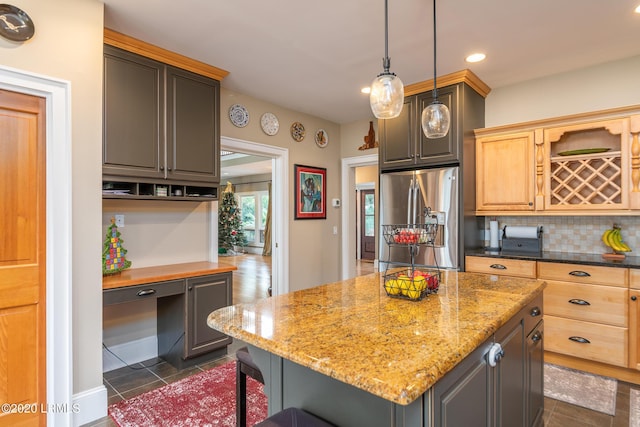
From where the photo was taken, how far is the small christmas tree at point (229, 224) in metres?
10.2

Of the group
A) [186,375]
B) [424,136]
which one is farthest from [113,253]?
[424,136]

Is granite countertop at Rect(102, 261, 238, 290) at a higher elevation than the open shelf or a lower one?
lower

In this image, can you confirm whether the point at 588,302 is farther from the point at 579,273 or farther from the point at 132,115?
the point at 132,115

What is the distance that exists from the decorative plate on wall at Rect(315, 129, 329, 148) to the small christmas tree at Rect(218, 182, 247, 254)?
614 cm

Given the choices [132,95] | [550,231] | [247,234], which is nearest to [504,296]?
[550,231]

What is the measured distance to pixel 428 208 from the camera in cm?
340

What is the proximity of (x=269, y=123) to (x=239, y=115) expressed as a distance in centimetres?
43

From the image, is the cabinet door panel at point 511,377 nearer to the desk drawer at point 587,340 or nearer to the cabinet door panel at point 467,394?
the cabinet door panel at point 467,394

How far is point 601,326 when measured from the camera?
106 inches

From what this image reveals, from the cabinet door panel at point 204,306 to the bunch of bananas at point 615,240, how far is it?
11.0ft

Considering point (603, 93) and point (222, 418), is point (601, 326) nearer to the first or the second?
point (603, 93)

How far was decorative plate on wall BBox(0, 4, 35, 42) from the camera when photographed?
1.84 meters

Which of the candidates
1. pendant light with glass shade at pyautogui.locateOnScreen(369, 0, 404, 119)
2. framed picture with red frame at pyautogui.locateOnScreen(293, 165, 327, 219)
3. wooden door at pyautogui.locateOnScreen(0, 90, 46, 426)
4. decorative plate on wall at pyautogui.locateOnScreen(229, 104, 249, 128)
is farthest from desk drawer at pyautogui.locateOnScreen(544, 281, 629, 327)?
wooden door at pyautogui.locateOnScreen(0, 90, 46, 426)

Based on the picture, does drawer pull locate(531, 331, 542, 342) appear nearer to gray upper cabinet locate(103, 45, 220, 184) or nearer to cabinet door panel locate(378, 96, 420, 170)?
cabinet door panel locate(378, 96, 420, 170)
